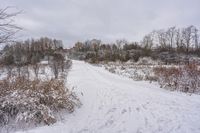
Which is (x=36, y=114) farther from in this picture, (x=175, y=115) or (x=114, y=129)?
(x=175, y=115)

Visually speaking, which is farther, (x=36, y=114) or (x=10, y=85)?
(x=10, y=85)

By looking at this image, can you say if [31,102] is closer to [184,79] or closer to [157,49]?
[184,79]

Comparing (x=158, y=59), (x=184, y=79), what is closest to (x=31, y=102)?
(x=184, y=79)

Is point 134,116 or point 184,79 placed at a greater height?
point 184,79

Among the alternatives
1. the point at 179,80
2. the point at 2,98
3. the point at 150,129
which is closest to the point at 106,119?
the point at 150,129

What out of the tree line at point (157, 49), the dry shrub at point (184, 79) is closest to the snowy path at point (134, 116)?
the dry shrub at point (184, 79)

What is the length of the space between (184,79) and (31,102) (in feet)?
23.6

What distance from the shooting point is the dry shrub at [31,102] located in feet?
18.4

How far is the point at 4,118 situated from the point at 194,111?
4.97m

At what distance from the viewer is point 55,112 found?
6.39 metres

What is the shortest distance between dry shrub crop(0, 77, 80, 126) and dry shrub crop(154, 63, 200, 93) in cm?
556

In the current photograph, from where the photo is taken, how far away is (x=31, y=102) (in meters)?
5.85

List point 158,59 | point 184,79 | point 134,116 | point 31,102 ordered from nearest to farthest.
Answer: point 31,102
point 134,116
point 184,79
point 158,59

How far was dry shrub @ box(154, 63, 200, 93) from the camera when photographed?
10224 millimetres
